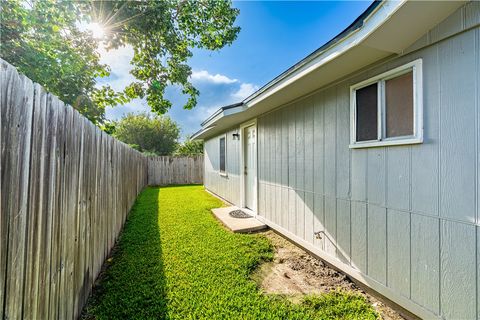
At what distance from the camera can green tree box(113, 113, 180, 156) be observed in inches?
879

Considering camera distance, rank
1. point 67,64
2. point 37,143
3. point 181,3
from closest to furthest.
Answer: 1. point 37,143
2. point 67,64
3. point 181,3

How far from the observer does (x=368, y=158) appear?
266cm

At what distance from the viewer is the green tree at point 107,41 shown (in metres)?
4.06

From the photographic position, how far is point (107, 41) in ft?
17.7

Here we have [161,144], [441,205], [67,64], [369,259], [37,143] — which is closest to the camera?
[37,143]

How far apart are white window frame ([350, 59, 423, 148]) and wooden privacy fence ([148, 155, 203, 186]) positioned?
12975mm

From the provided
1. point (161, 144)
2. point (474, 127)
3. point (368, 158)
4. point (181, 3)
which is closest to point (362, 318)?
point (368, 158)

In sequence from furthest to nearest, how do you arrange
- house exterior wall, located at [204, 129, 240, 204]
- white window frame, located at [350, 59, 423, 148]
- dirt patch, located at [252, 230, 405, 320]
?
house exterior wall, located at [204, 129, 240, 204] → dirt patch, located at [252, 230, 405, 320] → white window frame, located at [350, 59, 423, 148]

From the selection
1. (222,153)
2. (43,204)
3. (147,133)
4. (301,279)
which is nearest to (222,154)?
(222,153)

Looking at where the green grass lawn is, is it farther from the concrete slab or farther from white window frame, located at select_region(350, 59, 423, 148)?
white window frame, located at select_region(350, 59, 423, 148)

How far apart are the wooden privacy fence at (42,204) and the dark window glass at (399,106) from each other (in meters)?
3.07

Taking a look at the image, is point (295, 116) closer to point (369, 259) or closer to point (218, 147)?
point (369, 259)

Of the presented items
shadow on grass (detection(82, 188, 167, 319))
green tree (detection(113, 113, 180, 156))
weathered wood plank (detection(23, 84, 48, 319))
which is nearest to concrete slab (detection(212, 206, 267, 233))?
shadow on grass (detection(82, 188, 167, 319))

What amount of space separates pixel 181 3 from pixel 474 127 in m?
6.83
